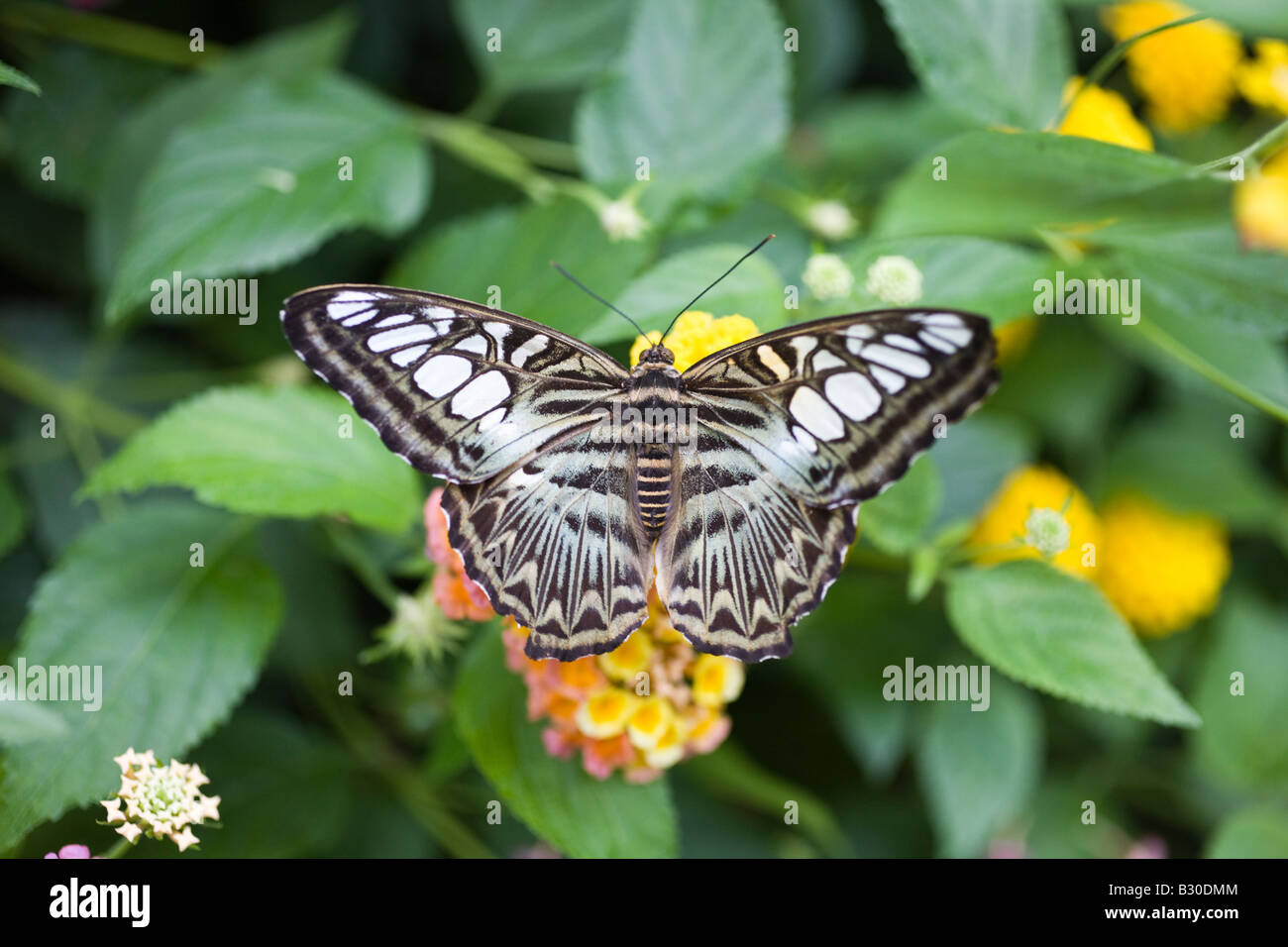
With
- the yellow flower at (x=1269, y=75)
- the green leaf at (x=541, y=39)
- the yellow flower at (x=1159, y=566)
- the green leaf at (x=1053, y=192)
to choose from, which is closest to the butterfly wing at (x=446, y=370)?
the green leaf at (x=1053, y=192)

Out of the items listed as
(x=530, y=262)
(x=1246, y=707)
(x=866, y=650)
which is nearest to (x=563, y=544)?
(x=530, y=262)

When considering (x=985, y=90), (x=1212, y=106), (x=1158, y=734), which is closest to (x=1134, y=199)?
(x=985, y=90)

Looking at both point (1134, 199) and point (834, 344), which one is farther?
point (1134, 199)

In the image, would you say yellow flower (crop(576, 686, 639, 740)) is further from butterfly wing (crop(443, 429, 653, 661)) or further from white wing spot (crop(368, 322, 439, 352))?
white wing spot (crop(368, 322, 439, 352))

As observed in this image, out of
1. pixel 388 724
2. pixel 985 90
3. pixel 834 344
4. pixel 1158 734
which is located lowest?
pixel 1158 734

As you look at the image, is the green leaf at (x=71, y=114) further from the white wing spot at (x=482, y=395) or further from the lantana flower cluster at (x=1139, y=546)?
the lantana flower cluster at (x=1139, y=546)
